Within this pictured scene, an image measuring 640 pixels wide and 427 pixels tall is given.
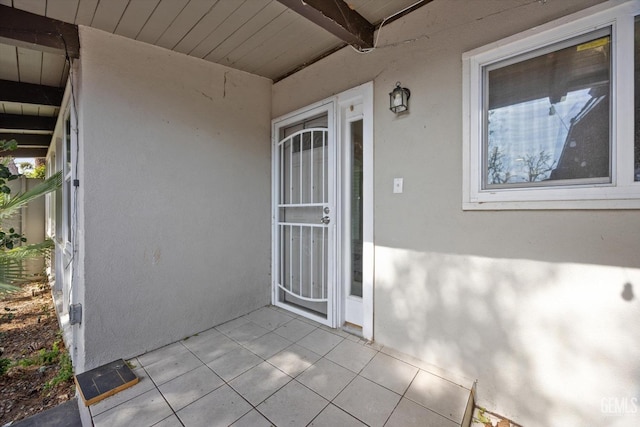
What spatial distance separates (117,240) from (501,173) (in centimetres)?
286

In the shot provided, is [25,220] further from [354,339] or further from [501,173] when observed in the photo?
[501,173]

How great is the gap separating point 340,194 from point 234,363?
1.64 m

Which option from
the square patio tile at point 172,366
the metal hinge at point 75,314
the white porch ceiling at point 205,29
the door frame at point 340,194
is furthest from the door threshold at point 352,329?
the white porch ceiling at point 205,29

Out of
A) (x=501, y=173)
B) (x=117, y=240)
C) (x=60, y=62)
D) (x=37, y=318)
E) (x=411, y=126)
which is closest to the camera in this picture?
(x=501, y=173)

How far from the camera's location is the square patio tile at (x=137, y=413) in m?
1.52

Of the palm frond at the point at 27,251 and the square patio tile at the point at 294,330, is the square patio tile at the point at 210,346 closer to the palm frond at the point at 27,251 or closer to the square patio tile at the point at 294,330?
the square patio tile at the point at 294,330

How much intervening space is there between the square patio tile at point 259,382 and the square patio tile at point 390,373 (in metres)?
0.59

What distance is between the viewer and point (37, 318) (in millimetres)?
3754

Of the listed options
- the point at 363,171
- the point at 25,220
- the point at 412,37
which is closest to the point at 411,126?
the point at 363,171

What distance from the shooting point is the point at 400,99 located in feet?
6.45

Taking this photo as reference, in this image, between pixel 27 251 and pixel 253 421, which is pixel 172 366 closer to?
pixel 253 421

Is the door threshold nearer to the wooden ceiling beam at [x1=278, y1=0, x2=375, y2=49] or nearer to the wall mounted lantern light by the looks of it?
the wall mounted lantern light

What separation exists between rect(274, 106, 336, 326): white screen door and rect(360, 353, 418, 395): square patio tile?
637mm

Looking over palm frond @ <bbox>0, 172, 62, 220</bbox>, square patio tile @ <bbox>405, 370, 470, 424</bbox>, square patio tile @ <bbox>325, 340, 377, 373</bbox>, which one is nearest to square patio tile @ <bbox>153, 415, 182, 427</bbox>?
square patio tile @ <bbox>325, 340, 377, 373</bbox>
